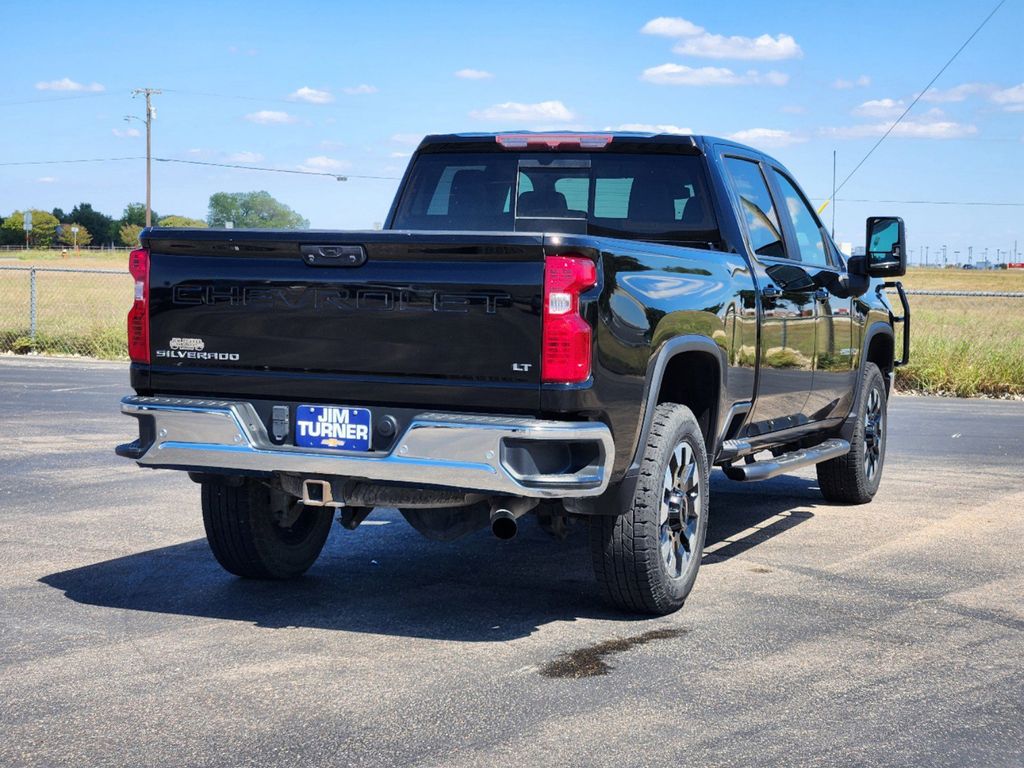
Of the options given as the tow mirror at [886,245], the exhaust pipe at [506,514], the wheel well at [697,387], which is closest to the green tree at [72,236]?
the tow mirror at [886,245]

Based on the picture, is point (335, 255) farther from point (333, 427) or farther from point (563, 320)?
point (563, 320)

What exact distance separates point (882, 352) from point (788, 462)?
8.94 feet

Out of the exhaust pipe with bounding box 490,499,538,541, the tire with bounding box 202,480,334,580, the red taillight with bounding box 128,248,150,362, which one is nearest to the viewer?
the exhaust pipe with bounding box 490,499,538,541

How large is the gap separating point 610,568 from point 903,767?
6.22ft

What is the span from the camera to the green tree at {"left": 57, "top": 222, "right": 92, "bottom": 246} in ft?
467

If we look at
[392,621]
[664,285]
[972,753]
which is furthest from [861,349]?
[972,753]

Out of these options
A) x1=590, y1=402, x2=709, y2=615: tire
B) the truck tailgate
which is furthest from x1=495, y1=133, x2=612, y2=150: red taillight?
the truck tailgate

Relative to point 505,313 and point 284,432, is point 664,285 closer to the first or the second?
point 505,313

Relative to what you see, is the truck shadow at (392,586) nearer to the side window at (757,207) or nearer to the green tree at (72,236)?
the side window at (757,207)

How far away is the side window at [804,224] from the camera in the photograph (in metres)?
8.29

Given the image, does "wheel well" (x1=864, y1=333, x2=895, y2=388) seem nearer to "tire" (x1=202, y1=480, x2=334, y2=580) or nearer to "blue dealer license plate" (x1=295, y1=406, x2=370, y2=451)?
"tire" (x1=202, y1=480, x2=334, y2=580)

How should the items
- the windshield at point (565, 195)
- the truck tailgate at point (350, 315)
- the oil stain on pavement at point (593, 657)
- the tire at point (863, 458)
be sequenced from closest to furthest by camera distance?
the oil stain on pavement at point (593, 657) → the truck tailgate at point (350, 315) → the windshield at point (565, 195) → the tire at point (863, 458)

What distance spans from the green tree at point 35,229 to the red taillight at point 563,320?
159 meters

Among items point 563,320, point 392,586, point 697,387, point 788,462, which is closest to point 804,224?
point 788,462
